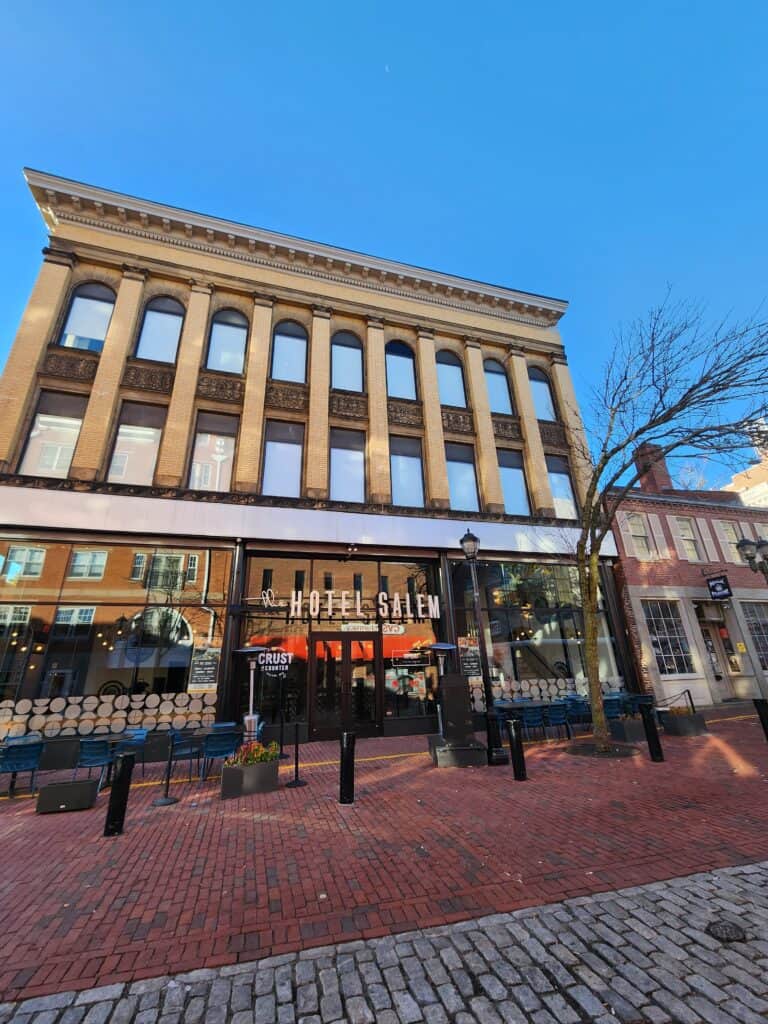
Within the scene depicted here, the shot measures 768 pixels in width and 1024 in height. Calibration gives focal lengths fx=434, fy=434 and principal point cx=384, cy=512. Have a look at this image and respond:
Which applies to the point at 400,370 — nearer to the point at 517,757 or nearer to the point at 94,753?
the point at 517,757

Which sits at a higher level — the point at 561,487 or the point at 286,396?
the point at 286,396

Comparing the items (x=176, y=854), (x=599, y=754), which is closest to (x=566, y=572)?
(x=599, y=754)

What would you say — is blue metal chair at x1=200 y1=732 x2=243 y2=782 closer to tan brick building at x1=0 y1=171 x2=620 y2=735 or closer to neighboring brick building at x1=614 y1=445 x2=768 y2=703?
tan brick building at x1=0 y1=171 x2=620 y2=735

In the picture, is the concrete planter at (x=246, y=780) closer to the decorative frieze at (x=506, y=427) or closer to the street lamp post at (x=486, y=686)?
the street lamp post at (x=486, y=686)

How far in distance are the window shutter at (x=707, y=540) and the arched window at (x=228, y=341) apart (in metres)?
19.9

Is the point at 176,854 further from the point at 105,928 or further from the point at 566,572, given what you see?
the point at 566,572

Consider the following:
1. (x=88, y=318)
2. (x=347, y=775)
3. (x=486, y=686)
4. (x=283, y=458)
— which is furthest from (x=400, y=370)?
(x=347, y=775)

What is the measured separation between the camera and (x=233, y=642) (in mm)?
11867

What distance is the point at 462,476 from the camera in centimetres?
1658

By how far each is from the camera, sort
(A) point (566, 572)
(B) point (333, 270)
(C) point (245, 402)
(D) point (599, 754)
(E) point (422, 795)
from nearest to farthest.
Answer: (E) point (422, 795)
(D) point (599, 754)
(C) point (245, 402)
(A) point (566, 572)
(B) point (333, 270)

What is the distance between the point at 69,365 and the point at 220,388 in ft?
14.7

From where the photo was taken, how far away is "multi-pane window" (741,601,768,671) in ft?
57.9

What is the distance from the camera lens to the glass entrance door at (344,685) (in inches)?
487

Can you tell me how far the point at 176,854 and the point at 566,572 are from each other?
14.2 metres
